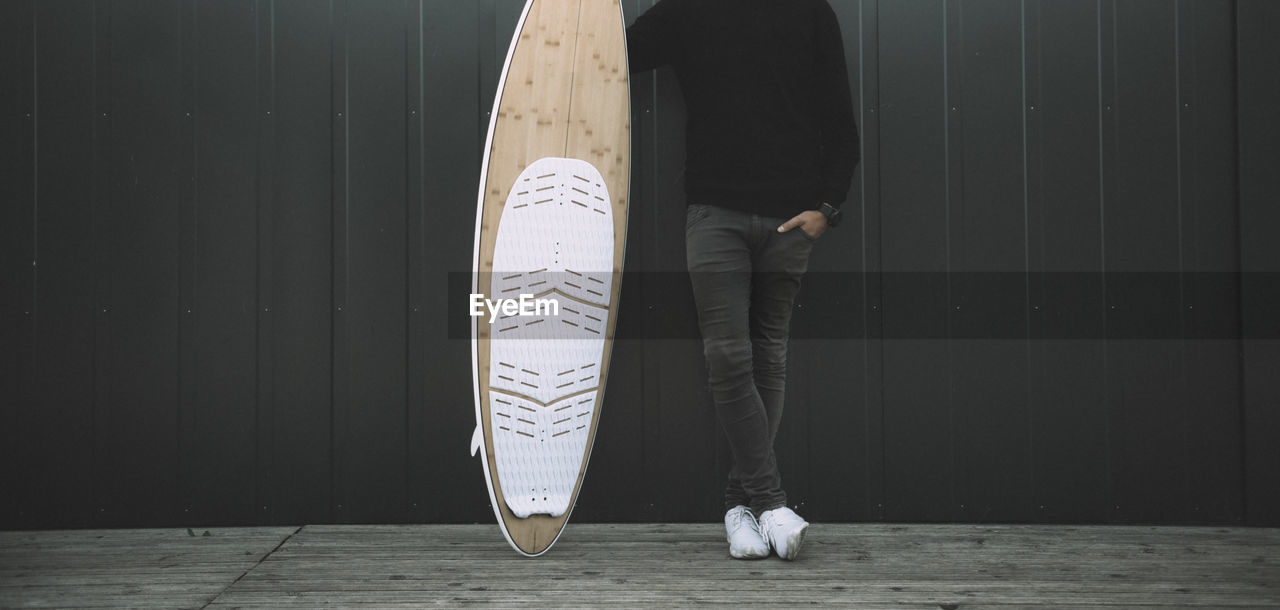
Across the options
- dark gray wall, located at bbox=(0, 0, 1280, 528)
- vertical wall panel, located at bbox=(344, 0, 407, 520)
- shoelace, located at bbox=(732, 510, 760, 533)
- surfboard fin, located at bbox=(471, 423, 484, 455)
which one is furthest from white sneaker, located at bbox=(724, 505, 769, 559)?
vertical wall panel, located at bbox=(344, 0, 407, 520)

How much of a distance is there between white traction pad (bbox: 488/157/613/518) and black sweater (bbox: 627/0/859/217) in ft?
0.96

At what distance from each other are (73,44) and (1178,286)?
2845 millimetres

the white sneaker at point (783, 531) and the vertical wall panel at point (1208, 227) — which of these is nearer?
the white sneaker at point (783, 531)

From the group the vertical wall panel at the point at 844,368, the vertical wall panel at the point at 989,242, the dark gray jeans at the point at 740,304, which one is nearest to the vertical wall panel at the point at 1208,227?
the vertical wall panel at the point at 989,242

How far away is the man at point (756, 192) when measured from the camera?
182 centimetres

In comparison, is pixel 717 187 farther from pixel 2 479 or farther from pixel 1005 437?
pixel 2 479

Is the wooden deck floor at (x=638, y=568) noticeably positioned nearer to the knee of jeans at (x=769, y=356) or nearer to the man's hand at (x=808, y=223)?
the knee of jeans at (x=769, y=356)

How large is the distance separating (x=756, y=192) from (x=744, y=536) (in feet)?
2.47

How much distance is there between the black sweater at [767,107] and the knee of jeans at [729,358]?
30 centimetres

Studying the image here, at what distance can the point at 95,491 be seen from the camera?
2.05m

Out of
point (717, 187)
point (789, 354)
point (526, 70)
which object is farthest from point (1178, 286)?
point (526, 70)

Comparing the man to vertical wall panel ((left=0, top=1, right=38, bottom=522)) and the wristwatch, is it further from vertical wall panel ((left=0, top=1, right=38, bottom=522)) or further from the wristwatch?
vertical wall panel ((left=0, top=1, right=38, bottom=522))

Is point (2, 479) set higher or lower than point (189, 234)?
lower

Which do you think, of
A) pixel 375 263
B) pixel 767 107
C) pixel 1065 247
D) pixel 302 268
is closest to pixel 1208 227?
pixel 1065 247
